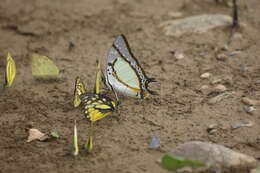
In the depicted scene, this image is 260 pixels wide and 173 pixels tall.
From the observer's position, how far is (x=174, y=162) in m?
2.38

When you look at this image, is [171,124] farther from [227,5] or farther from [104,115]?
[227,5]

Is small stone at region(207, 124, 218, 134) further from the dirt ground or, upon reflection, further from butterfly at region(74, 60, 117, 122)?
butterfly at region(74, 60, 117, 122)

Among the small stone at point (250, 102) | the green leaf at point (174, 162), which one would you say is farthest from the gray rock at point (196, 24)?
the green leaf at point (174, 162)

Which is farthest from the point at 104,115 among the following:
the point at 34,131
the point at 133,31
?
the point at 133,31

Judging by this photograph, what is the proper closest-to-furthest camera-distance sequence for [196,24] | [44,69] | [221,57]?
[44,69], [221,57], [196,24]

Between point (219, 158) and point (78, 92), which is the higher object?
point (78, 92)

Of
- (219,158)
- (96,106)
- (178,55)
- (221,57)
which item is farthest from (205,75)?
(219,158)

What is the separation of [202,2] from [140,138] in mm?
3211

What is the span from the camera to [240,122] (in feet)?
9.81

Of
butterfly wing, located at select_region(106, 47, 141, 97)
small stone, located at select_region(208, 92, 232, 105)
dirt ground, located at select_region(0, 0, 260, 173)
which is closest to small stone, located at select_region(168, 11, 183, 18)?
dirt ground, located at select_region(0, 0, 260, 173)

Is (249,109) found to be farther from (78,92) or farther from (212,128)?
(78,92)

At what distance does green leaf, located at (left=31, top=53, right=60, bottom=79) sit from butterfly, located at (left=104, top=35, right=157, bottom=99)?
0.72 meters

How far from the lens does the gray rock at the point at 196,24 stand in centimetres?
468

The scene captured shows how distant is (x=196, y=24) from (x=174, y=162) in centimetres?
274
